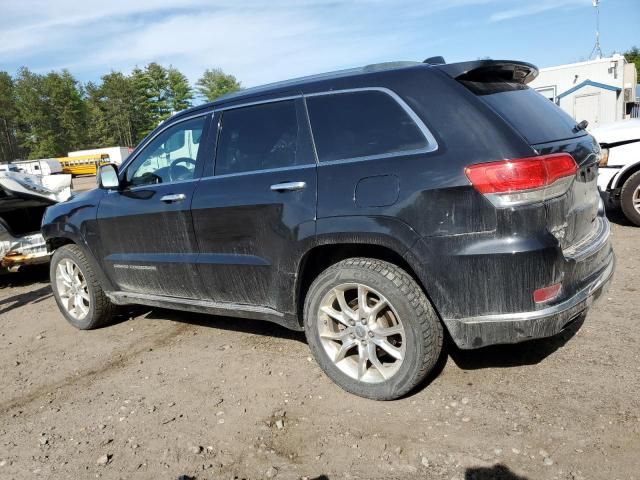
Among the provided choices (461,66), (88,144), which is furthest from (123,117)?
(461,66)

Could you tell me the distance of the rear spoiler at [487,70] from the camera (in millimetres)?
3014

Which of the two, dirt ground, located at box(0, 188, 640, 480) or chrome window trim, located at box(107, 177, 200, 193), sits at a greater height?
chrome window trim, located at box(107, 177, 200, 193)

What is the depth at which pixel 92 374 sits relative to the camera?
412 centimetres

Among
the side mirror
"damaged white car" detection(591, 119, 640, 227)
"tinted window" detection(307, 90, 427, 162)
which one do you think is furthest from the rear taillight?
"damaged white car" detection(591, 119, 640, 227)

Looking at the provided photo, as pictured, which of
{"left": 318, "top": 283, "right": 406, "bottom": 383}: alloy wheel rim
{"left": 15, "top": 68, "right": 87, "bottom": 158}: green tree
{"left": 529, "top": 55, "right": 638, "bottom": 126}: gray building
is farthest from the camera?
{"left": 15, "top": 68, "right": 87, "bottom": 158}: green tree

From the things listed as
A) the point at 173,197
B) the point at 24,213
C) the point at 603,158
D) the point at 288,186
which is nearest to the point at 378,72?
the point at 288,186

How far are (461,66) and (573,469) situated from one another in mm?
2137

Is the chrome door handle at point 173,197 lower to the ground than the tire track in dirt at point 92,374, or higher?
higher

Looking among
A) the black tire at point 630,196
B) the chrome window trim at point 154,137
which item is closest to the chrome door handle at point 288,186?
the chrome window trim at point 154,137

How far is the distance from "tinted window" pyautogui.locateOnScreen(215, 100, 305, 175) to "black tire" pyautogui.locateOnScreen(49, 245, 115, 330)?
1.96m

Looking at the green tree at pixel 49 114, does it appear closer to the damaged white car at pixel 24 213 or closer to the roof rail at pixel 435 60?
the damaged white car at pixel 24 213

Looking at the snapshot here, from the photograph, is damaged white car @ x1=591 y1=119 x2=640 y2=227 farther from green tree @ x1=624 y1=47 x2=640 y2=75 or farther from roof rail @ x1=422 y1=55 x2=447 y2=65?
green tree @ x1=624 y1=47 x2=640 y2=75

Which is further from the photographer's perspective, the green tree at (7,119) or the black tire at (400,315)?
the green tree at (7,119)

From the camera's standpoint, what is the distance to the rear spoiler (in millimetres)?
3014
